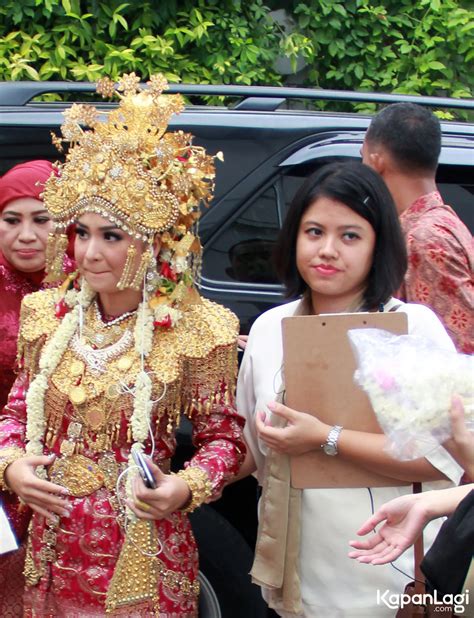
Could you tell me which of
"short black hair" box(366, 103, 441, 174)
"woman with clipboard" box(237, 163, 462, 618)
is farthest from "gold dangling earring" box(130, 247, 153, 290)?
"short black hair" box(366, 103, 441, 174)

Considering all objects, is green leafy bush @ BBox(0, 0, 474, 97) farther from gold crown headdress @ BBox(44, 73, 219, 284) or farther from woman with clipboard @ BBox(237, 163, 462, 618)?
woman with clipboard @ BBox(237, 163, 462, 618)

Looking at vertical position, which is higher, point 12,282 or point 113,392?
point 12,282

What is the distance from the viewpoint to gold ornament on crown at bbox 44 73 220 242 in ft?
8.30

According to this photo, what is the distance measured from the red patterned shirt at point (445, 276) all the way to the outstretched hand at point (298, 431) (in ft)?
3.43

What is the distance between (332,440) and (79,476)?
2.26 ft

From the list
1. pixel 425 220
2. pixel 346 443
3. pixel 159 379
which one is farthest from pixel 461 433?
pixel 425 220

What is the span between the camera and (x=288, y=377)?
7.61 ft

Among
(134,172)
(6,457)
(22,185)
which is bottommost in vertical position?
(6,457)

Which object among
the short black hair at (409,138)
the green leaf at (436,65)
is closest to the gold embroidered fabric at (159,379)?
the short black hair at (409,138)

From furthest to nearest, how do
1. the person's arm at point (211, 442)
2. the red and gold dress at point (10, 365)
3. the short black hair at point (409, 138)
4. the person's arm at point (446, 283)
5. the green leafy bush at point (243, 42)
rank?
the green leafy bush at point (243, 42) < the short black hair at point (409, 138) < the person's arm at point (446, 283) < the red and gold dress at point (10, 365) < the person's arm at point (211, 442)

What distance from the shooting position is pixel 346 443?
7.57 feet

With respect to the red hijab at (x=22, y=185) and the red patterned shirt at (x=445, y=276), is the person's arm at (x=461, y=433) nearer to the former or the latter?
the red patterned shirt at (x=445, y=276)

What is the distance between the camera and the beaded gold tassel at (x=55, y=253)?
266 cm

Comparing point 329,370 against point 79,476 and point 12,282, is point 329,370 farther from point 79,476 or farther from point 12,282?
point 12,282
